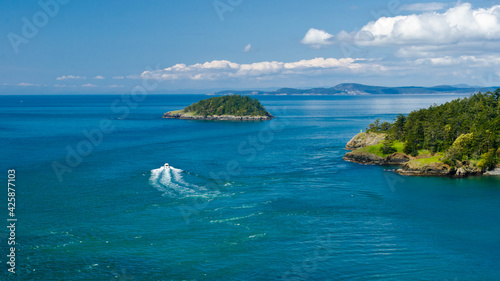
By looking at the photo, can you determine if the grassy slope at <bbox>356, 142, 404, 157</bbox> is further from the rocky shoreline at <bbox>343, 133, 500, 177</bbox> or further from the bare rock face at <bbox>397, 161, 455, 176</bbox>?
the bare rock face at <bbox>397, 161, 455, 176</bbox>

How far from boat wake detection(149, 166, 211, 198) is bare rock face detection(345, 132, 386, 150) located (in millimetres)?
56478

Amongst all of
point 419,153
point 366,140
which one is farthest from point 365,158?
point 366,140

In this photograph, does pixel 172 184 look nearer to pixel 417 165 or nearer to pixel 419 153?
pixel 417 165

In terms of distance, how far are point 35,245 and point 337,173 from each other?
197 feet

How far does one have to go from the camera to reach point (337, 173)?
89.6 metres

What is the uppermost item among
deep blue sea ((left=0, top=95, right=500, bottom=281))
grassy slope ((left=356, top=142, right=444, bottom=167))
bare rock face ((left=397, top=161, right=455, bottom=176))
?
grassy slope ((left=356, top=142, right=444, bottom=167))

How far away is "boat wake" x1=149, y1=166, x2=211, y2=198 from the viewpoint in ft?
235

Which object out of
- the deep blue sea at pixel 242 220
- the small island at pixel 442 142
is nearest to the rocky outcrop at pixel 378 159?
the small island at pixel 442 142

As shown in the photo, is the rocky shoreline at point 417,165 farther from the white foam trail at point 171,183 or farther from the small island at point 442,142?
the white foam trail at point 171,183

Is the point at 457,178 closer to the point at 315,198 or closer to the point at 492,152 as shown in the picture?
the point at 492,152

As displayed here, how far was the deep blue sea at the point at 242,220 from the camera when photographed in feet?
148

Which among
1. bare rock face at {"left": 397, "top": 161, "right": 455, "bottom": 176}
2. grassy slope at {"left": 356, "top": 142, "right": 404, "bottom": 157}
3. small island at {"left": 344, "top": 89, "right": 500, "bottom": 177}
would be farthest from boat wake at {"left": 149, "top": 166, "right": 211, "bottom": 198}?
grassy slope at {"left": 356, "top": 142, "right": 404, "bottom": 157}

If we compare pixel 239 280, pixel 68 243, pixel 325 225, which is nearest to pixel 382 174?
pixel 325 225

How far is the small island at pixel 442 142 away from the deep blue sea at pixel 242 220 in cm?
466
